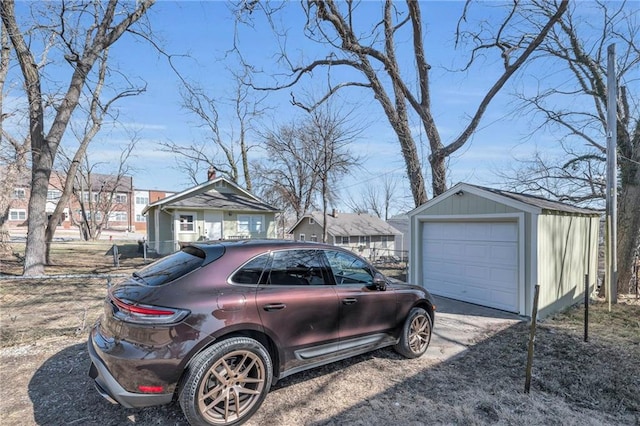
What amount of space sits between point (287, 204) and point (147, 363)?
30.9 m

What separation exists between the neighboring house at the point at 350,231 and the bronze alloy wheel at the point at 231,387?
2781 cm

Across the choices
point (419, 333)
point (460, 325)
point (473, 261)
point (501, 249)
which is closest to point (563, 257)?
point (501, 249)

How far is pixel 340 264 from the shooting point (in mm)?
4008

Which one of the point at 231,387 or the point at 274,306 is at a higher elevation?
the point at 274,306

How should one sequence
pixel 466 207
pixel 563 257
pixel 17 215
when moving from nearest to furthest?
pixel 563 257 → pixel 466 207 → pixel 17 215

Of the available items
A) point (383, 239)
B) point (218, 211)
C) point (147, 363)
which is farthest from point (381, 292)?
point (383, 239)

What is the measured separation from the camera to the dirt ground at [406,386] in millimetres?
3121

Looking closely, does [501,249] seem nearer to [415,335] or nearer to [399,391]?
[415,335]

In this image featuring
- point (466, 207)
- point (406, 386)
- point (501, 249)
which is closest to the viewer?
point (406, 386)

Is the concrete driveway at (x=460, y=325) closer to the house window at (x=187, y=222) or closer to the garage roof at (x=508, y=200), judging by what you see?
the garage roof at (x=508, y=200)

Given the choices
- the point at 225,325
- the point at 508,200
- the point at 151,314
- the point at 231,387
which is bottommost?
the point at 231,387

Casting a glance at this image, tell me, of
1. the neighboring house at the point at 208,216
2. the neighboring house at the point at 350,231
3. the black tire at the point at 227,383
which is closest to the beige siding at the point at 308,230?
the neighboring house at the point at 350,231

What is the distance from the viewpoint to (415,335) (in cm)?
452

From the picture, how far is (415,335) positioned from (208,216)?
61.1ft
